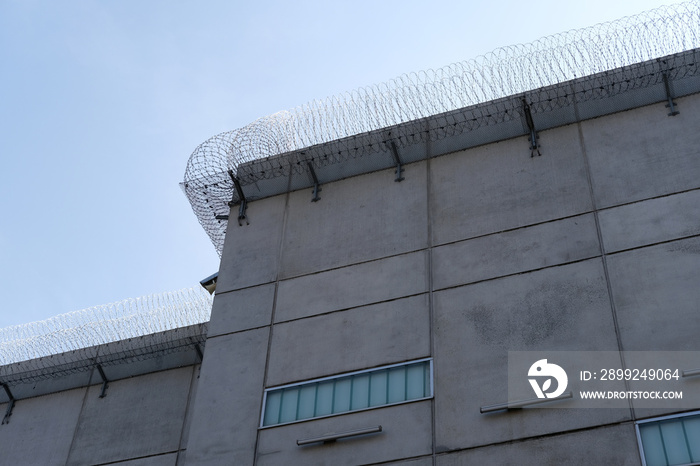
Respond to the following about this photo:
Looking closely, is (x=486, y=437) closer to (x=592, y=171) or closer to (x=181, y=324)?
(x=592, y=171)

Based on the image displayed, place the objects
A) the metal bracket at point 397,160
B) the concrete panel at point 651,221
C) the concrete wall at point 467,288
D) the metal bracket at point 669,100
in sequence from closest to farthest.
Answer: the concrete wall at point 467,288 → the concrete panel at point 651,221 → the metal bracket at point 669,100 → the metal bracket at point 397,160

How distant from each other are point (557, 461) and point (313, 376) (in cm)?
503

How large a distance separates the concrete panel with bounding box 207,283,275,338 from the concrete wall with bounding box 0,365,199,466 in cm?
298

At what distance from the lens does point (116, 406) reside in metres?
22.2

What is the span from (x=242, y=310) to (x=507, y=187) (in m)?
5.95

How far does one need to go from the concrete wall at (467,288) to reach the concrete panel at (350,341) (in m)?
0.03

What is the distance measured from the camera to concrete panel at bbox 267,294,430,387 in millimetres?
17266

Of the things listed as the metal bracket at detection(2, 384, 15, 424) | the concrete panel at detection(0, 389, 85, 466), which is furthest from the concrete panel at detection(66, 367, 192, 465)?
the metal bracket at detection(2, 384, 15, 424)

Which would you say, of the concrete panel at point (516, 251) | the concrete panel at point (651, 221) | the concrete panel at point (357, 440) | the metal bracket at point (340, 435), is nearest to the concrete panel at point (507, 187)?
the concrete panel at point (516, 251)

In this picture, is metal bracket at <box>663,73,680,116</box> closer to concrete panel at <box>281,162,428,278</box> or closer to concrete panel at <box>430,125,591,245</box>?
concrete panel at <box>430,125,591,245</box>

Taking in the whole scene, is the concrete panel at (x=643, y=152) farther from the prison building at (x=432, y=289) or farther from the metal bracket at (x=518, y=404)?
the metal bracket at (x=518, y=404)

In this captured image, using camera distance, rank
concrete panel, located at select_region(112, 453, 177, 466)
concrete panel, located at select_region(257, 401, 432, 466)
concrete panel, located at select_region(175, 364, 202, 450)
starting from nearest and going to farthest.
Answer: concrete panel, located at select_region(257, 401, 432, 466), concrete panel, located at select_region(112, 453, 177, 466), concrete panel, located at select_region(175, 364, 202, 450)

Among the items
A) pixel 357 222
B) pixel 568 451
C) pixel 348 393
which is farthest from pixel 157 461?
pixel 568 451

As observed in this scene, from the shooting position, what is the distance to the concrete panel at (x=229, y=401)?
17.2m
